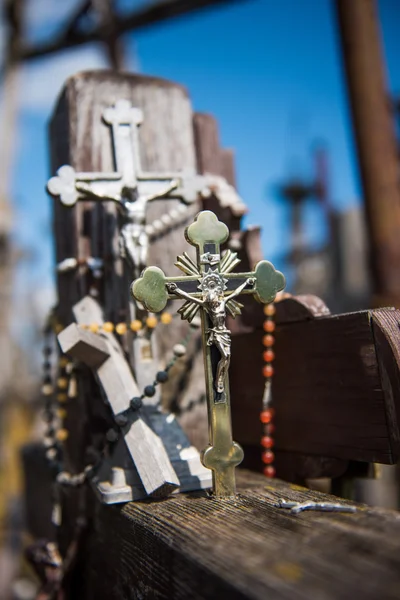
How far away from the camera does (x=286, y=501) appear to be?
177cm

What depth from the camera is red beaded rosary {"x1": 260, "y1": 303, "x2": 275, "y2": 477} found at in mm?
2471

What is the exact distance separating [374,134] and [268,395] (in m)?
2.41

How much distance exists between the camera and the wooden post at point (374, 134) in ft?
13.5

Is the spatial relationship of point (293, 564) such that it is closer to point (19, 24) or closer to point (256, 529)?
point (256, 529)

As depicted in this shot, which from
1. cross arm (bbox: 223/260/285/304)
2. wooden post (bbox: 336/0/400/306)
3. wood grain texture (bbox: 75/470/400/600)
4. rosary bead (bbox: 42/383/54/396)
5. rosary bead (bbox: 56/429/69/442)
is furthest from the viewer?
wooden post (bbox: 336/0/400/306)

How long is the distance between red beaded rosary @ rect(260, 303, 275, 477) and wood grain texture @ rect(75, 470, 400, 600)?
0.34 meters

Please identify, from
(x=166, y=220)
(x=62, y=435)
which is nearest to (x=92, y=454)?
(x=62, y=435)

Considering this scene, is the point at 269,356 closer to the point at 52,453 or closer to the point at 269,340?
the point at 269,340

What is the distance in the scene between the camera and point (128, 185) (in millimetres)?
2363

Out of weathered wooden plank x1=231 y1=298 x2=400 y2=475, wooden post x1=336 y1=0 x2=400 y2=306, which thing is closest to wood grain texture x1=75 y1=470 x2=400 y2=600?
weathered wooden plank x1=231 y1=298 x2=400 y2=475

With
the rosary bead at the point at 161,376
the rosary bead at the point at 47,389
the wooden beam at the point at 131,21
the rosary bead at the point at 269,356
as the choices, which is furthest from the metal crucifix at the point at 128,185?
the wooden beam at the point at 131,21

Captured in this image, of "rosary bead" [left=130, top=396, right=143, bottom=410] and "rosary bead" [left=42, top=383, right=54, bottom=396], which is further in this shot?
"rosary bead" [left=42, top=383, right=54, bottom=396]

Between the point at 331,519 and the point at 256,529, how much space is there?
0.63ft

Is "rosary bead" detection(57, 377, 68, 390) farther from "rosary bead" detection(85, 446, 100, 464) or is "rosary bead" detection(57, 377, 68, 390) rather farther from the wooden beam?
the wooden beam
